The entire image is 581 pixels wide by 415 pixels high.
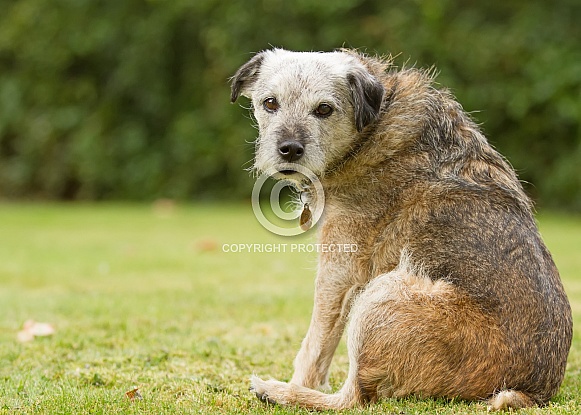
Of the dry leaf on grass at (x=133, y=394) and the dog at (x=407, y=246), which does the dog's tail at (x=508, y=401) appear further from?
the dry leaf on grass at (x=133, y=394)

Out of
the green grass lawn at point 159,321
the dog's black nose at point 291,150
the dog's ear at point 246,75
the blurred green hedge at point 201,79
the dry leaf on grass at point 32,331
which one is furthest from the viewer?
the blurred green hedge at point 201,79

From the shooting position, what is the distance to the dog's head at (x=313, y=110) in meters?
4.85

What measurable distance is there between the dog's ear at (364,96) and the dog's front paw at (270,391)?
1512 millimetres

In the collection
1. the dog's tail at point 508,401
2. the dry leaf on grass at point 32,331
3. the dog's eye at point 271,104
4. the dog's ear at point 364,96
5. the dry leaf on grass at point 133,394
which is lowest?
the dry leaf on grass at point 32,331

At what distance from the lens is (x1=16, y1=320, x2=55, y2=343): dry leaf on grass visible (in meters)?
6.02

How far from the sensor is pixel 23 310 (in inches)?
286

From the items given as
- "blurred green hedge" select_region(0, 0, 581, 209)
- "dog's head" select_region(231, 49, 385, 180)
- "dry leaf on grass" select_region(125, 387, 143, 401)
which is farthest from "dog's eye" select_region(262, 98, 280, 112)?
"blurred green hedge" select_region(0, 0, 581, 209)

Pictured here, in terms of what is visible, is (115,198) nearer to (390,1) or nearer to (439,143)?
(390,1)

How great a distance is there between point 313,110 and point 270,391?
1.61 metres

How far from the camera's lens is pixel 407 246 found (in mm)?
4609

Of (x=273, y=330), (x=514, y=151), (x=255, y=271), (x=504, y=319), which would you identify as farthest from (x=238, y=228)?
(x=504, y=319)

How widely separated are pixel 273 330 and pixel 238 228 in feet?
27.0

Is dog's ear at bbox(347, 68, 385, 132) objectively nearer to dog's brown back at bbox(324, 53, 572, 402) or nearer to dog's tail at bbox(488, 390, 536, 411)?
dog's brown back at bbox(324, 53, 572, 402)

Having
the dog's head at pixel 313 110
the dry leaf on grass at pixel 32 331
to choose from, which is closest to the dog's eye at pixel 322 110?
the dog's head at pixel 313 110
